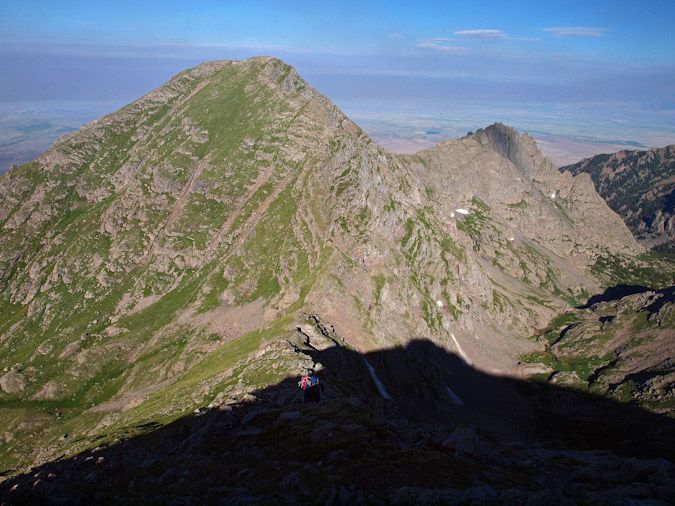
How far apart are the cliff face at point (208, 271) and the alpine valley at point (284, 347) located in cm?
86

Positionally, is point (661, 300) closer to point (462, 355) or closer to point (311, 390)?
point (462, 355)

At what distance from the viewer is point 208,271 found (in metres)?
140

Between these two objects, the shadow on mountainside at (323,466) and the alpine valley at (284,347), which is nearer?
the shadow on mountainside at (323,466)

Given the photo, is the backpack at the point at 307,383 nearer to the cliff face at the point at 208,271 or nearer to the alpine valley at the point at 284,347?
the alpine valley at the point at 284,347

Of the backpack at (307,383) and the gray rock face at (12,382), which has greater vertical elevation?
the backpack at (307,383)

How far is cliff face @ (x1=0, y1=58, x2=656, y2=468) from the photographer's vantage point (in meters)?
99.1

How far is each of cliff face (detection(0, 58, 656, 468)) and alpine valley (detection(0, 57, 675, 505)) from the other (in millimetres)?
863

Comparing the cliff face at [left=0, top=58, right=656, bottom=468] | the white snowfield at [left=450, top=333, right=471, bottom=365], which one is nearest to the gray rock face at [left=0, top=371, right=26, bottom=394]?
the cliff face at [left=0, top=58, right=656, bottom=468]

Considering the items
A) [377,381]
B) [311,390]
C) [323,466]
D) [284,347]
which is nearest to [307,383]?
[311,390]

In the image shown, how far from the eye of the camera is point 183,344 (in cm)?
11175

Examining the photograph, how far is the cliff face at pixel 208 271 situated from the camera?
99.1 meters

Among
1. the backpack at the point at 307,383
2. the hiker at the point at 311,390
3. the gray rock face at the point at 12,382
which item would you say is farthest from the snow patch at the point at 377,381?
the gray rock face at the point at 12,382

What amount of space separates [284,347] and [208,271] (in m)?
76.9

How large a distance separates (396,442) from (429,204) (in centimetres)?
16935
